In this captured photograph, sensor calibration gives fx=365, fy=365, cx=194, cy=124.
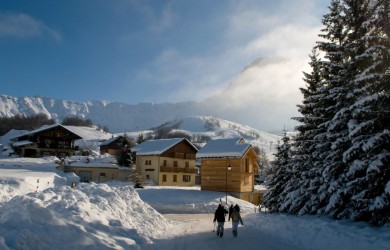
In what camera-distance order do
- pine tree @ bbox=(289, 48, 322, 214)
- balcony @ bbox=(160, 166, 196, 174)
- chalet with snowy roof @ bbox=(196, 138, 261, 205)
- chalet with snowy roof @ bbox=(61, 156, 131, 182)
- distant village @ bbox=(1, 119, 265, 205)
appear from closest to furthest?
pine tree @ bbox=(289, 48, 322, 214), chalet with snowy roof @ bbox=(196, 138, 261, 205), distant village @ bbox=(1, 119, 265, 205), chalet with snowy roof @ bbox=(61, 156, 131, 182), balcony @ bbox=(160, 166, 196, 174)

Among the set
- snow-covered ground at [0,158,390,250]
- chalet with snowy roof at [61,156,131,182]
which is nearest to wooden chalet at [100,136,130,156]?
chalet with snowy roof at [61,156,131,182]

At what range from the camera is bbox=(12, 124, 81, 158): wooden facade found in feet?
236

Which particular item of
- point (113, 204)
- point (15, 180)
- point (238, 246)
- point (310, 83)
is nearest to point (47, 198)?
point (113, 204)

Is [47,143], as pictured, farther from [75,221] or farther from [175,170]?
[75,221]

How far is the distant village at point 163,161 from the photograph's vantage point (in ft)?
158

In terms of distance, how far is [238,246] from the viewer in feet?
52.1

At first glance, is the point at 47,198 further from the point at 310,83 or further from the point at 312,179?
the point at 310,83

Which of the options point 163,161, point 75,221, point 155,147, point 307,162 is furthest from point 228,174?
point 75,221

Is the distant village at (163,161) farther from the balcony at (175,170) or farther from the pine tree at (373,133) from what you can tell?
the pine tree at (373,133)

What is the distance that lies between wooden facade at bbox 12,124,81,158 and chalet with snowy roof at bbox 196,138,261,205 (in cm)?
3744

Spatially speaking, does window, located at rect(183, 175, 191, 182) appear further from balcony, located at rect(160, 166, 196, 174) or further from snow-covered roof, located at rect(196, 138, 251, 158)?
snow-covered roof, located at rect(196, 138, 251, 158)

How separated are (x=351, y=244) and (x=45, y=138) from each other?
69765 millimetres

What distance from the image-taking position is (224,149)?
49.5m

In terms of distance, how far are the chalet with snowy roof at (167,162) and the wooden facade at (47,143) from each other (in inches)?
820
